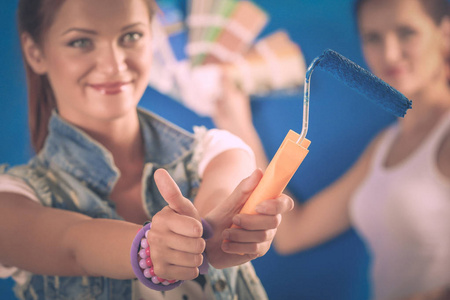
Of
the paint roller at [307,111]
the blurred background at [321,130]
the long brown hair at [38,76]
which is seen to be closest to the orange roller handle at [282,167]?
the paint roller at [307,111]

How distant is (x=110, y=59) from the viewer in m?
0.44

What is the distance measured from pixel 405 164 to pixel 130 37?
68cm

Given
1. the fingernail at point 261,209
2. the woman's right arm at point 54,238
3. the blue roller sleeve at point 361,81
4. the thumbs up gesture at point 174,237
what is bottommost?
the woman's right arm at point 54,238

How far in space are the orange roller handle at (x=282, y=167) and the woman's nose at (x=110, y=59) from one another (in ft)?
0.60

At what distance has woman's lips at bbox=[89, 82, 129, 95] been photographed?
1.48ft

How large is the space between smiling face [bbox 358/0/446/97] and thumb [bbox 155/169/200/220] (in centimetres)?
70

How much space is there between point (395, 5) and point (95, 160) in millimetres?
→ 719

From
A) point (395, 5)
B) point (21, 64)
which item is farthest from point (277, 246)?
point (21, 64)

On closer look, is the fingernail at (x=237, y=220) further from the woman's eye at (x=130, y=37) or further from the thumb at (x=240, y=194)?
the woman's eye at (x=130, y=37)

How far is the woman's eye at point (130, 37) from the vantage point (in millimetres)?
450

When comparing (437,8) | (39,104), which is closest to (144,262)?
(39,104)

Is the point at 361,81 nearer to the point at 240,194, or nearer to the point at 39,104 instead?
the point at 240,194

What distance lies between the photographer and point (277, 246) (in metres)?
1.00

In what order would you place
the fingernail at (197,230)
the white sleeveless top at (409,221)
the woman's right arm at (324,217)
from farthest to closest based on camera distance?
1. the woman's right arm at (324,217)
2. the white sleeveless top at (409,221)
3. the fingernail at (197,230)
